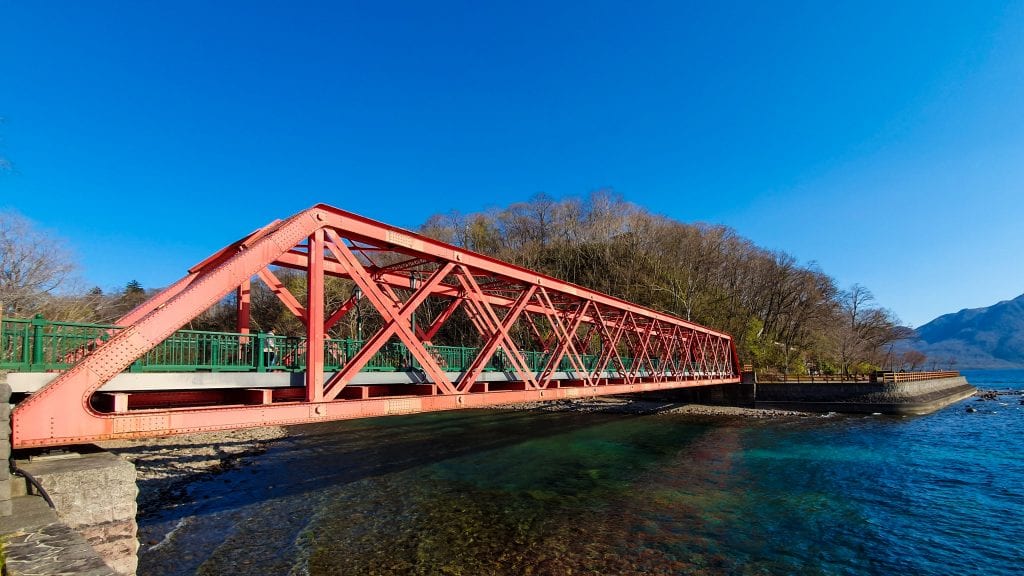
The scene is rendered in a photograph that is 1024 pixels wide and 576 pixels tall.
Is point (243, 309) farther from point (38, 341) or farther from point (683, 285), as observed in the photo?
point (683, 285)

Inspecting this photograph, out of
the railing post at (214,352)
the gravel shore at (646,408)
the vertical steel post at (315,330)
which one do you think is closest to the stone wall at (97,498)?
the railing post at (214,352)

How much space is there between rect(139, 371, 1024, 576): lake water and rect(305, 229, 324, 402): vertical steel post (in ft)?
14.7

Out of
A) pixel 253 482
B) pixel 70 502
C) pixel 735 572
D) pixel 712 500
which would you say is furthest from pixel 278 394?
pixel 712 500

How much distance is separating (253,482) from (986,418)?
51.7 m

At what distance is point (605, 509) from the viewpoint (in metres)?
15.2

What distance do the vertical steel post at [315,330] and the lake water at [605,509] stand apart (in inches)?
176

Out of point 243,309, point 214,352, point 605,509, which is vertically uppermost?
point 243,309

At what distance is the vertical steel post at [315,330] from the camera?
992 cm

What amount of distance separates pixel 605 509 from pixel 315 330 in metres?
10.7

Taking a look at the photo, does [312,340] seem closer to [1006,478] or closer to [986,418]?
[1006,478]

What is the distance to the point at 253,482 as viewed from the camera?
18562 millimetres

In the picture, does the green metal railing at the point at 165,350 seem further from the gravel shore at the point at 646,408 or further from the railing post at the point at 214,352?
the gravel shore at the point at 646,408

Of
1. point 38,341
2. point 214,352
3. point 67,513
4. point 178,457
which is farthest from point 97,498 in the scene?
point 178,457

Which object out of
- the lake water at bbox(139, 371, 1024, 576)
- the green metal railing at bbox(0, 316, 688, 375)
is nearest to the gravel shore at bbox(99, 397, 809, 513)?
the lake water at bbox(139, 371, 1024, 576)
